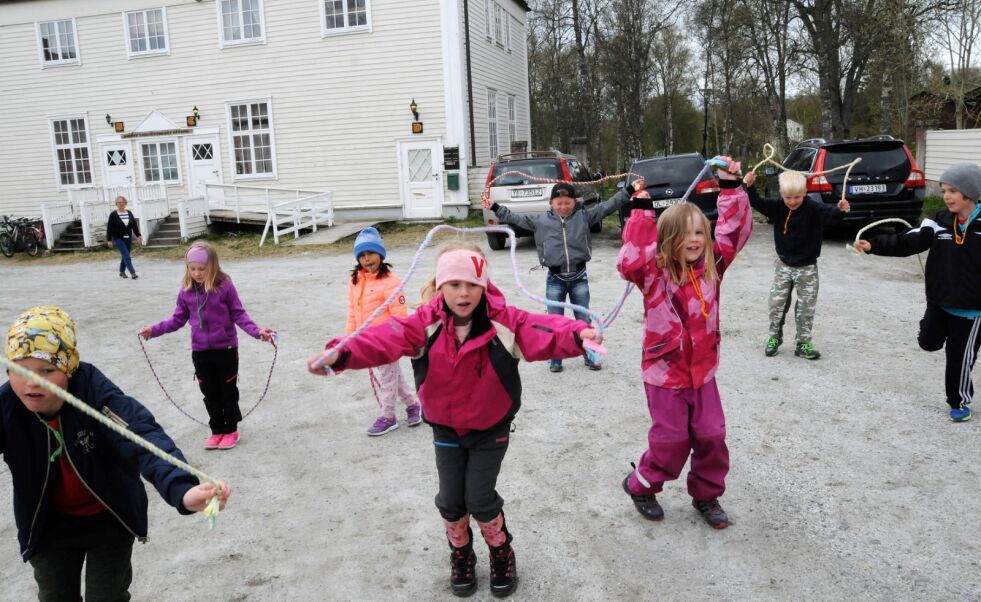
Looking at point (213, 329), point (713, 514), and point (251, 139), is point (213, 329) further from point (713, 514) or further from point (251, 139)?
point (251, 139)

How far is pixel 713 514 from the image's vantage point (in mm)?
3949

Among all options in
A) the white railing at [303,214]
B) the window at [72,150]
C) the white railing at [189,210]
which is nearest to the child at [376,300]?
the white railing at [303,214]

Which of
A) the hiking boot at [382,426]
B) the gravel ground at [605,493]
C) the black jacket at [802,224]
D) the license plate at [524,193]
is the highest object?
the license plate at [524,193]

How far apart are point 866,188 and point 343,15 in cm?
1447

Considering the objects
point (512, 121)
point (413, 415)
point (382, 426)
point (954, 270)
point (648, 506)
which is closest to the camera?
point (648, 506)

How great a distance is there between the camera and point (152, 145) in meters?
21.8

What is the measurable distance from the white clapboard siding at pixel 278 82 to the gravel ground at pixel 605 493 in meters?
13.4

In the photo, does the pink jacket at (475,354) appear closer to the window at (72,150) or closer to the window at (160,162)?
the window at (160,162)

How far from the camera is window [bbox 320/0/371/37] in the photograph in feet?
65.5

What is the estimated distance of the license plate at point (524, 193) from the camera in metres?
13.9

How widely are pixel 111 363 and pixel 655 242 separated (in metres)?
6.73

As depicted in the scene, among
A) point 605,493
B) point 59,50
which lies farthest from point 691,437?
point 59,50

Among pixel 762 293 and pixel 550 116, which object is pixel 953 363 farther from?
pixel 550 116

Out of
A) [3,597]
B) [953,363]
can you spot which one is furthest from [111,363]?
[953,363]
